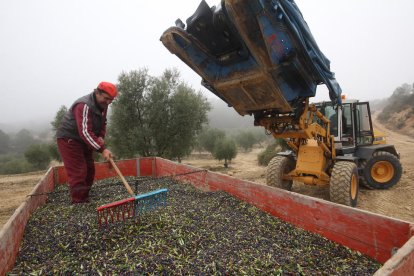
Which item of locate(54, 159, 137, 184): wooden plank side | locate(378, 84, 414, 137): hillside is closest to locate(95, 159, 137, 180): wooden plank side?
locate(54, 159, 137, 184): wooden plank side

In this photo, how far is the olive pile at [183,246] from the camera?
2.05 meters

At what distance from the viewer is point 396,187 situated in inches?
248

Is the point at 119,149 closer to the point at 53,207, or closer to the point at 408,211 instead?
the point at 53,207

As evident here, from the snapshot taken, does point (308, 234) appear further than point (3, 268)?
Yes

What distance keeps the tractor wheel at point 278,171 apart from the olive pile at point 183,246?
2199 millimetres

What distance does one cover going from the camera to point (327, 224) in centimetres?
245

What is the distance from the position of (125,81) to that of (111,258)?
1099 cm

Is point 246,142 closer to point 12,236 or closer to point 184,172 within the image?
point 184,172

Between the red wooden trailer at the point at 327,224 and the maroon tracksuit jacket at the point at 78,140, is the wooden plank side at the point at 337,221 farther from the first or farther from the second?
the maroon tracksuit jacket at the point at 78,140

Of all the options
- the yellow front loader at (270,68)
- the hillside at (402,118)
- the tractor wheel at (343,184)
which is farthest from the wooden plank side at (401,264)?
the hillside at (402,118)

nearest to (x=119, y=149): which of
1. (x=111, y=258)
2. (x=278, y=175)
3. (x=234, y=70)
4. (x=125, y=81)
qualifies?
(x=125, y=81)

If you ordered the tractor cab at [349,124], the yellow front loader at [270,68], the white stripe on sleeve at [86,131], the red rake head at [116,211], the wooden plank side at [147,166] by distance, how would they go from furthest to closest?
the wooden plank side at [147,166], the tractor cab at [349,124], the white stripe on sleeve at [86,131], the yellow front loader at [270,68], the red rake head at [116,211]

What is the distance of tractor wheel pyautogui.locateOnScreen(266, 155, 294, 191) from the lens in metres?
5.39

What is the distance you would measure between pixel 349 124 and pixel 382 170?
1.38 meters
